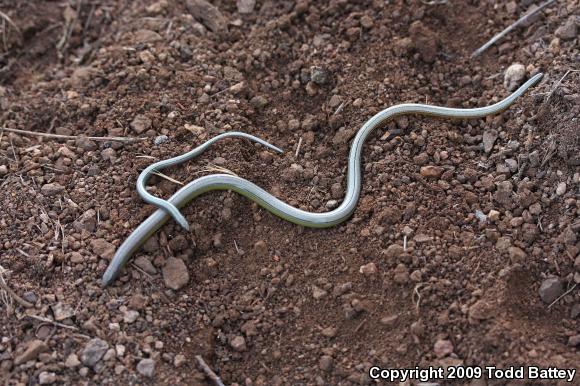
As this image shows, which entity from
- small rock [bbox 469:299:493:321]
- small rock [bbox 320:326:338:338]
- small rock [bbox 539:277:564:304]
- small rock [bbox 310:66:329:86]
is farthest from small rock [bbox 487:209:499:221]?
small rock [bbox 310:66:329:86]

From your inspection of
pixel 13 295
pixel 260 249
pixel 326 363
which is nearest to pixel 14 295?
pixel 13 295

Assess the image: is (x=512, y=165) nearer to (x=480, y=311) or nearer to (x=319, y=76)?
(x=480, y=311)

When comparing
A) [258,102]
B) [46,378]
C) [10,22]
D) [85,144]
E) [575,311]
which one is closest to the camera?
[46,378]

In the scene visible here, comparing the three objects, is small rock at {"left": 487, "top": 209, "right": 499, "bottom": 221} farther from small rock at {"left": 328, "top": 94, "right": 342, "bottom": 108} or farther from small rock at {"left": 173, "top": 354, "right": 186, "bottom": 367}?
small rock at {"left": 173, "top": 354, "right": 186, "bottom": 367}

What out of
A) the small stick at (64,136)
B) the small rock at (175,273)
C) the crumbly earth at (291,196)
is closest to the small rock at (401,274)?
the crumbly earth at (291,196)

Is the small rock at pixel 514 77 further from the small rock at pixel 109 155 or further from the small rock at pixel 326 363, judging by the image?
the small rock at pixel 109 155

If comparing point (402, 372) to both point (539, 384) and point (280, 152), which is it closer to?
point (539, 384)
